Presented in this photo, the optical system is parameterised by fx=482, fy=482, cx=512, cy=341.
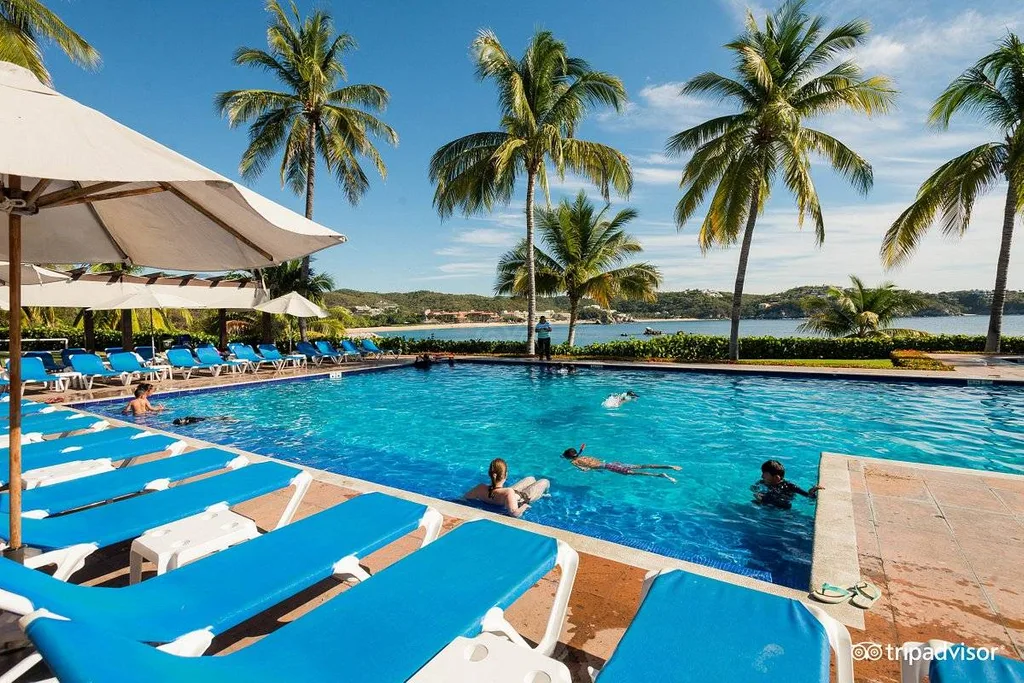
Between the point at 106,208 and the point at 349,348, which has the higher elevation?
the point at 106,208

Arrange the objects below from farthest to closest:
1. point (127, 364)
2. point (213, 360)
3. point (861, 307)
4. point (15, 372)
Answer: point (861, 307)
point (213, 360)
point (127, 364)
point (15, 372)

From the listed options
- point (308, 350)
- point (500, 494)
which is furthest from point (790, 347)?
point (308, 350)

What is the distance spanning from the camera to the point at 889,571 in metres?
3.21

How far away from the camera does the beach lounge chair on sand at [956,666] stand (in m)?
1.55

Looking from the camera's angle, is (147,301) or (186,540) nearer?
(186,540)

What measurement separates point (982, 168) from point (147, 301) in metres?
26.2

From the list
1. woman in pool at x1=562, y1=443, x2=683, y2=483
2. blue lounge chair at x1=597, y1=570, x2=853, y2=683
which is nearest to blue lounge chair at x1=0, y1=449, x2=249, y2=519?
blue lounge chair at x1=597, y1=570, x2=853, y2=683

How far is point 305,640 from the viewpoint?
73.4 inches

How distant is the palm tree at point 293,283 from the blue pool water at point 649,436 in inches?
314

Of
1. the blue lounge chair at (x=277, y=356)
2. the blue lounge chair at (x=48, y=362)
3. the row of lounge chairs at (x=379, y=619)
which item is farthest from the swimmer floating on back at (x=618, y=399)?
the blue lounge chair at (x=48, y=362)

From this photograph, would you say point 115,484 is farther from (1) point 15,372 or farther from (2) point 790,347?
(2) point 790,347

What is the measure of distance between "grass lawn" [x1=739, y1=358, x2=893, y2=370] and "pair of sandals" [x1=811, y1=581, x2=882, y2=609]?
13465 mm

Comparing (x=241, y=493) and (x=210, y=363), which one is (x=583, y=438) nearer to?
(x=241, y=493)

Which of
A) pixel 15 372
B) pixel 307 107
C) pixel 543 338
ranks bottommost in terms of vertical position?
pixel 543 338
